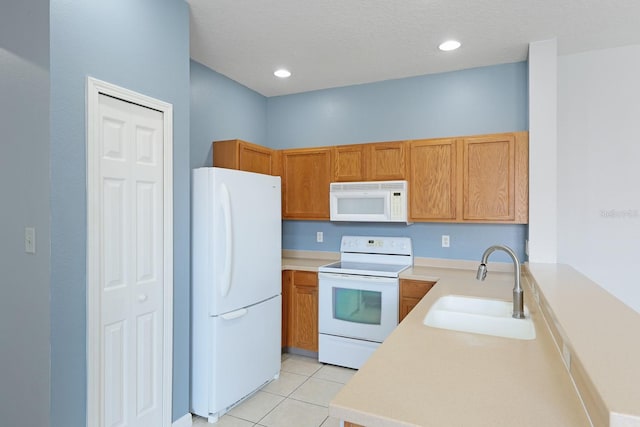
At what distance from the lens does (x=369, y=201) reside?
133 inches

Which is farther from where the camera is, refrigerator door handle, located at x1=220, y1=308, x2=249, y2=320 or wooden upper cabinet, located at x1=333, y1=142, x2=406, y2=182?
wooden upper cabinet, located at x1=333, y1=142, x2=406, y2=182

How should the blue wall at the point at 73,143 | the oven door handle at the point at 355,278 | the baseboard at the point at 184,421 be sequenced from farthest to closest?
the oven door handle at the point at 355,278, the baseboard at the point at 184,421, the blue wall at the point at 73,143

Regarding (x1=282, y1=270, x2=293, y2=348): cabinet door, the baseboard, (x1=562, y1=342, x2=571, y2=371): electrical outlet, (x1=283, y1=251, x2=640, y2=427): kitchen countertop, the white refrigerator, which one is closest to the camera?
(x1=283, y1=251, x2=640, y2=427): kitchen countertop

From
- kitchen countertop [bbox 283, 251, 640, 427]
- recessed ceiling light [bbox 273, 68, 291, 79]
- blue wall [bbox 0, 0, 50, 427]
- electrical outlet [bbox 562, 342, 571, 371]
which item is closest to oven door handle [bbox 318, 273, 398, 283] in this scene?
kitchen countertop [bbox 283, 251, 640, 427]

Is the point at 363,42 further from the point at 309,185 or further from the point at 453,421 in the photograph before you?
the point at 453,421

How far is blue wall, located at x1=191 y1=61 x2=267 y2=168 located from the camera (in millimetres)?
3174

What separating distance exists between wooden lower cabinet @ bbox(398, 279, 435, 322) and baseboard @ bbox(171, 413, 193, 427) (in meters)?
1.70

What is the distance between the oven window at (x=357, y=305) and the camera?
310 centimetres

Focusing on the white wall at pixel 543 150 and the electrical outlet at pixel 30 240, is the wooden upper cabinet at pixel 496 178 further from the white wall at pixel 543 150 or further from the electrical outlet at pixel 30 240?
the electrical outlet at pixel 30 240

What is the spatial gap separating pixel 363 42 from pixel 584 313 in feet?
7.64

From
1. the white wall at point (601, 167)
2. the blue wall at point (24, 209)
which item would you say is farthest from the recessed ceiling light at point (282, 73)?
the white wall at point (601, 167)

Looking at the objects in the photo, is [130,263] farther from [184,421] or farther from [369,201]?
[369,201]

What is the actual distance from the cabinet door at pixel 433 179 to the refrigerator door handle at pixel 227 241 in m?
1.64

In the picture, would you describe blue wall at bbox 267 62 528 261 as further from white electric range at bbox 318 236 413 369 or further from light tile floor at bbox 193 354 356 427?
light tile floor at bbox 193 354 356 427
